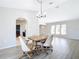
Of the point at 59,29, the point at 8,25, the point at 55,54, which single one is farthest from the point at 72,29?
the point at 8,25

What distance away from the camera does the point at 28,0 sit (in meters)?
5.24

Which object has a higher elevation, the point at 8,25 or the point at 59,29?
the point at 8,25

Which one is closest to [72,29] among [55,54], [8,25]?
[55,54]

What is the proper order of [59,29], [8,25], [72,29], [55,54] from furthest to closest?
[59,29]
[72,29]
[8,25]
[55,54]

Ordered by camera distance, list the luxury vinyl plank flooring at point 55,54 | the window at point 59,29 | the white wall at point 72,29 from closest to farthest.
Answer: the luxury vinyl plank flooring at point 55,54, the white wall at point 72,29, the window at point 59,29

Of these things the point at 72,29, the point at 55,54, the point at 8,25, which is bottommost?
the point at 55,54

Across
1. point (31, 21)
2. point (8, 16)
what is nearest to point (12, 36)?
point (8, 16)

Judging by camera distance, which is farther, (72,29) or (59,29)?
(59,29)

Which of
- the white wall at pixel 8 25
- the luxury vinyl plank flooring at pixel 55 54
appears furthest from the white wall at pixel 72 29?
the white wall at pixel 8 25

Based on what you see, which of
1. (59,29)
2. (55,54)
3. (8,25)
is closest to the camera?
(55,54)

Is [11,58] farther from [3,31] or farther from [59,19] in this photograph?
[59,19]

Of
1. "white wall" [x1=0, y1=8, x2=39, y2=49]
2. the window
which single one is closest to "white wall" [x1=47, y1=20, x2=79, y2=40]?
the window

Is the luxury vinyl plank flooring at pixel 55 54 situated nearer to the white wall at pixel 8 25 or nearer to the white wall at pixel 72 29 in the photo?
the white wall at pixel 8 25

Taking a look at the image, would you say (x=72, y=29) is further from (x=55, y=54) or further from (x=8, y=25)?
(x=8, y=25)
